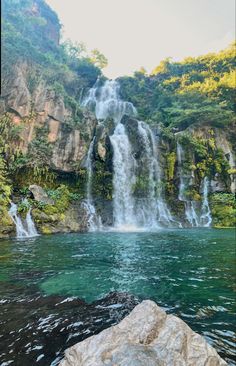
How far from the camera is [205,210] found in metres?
26.2

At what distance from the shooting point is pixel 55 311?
5.12 m

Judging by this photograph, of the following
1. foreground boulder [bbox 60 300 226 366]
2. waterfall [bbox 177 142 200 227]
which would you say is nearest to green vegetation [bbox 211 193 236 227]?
waterfall [bbox 177 142 200 227]

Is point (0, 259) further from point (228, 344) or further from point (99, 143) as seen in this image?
point (99, 143)

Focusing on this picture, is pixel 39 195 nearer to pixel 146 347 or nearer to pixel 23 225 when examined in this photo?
pixel 23 225

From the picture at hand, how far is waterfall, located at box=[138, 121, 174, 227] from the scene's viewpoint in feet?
80.0

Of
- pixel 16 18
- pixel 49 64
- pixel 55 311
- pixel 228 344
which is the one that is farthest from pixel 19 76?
pixel 228 344

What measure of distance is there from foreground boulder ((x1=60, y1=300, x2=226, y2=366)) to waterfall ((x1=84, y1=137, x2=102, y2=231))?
17.9 meters

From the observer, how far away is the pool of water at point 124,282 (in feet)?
15.2

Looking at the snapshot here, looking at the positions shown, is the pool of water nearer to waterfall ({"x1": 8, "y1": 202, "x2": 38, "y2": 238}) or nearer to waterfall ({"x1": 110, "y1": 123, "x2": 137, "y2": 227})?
waterfall ({"x1": 8, "y1": 202, "x2": 38, "y2": 238})

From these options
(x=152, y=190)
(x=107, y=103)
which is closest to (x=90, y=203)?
(x=152, y=190)

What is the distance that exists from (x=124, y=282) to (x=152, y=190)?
→ 18800 millimetres

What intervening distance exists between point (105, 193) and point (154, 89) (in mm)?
24902

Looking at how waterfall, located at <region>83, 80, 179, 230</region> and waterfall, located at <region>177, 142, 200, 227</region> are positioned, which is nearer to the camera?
waterfall, located at <region>83, 80, 179, 230</region>

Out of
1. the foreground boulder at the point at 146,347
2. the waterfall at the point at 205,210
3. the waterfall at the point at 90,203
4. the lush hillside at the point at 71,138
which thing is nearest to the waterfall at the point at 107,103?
the lush hillside at the point at 71,138
